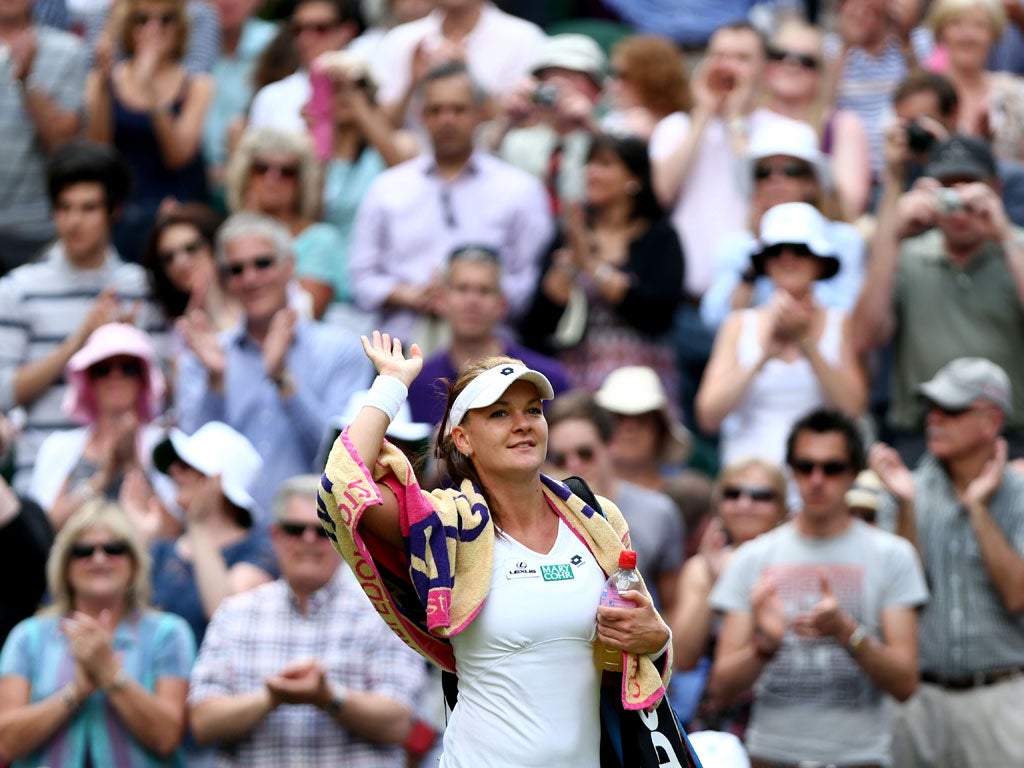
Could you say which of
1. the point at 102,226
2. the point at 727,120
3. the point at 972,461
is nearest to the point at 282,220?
the point at 102,226

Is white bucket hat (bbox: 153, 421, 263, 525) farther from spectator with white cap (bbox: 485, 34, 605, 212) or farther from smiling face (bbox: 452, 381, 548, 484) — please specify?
smiling face (bbox: 452, 381, 548, 484)

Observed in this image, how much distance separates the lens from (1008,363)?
33.0 feet

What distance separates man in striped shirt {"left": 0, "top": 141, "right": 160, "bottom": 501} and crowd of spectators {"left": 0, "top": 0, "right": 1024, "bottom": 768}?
0.07 feet

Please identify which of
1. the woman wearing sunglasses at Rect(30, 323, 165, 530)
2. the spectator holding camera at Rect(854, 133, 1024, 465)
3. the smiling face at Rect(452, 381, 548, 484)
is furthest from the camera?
the spectator holding camera at Rect(854, 133, 1024, 465)

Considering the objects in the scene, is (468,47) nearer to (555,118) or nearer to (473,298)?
(555,118)

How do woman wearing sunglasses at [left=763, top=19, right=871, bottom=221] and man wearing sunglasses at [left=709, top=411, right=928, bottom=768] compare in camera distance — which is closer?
man wearing sunglasses at [left=709, top=411, right=928, bottom=768]

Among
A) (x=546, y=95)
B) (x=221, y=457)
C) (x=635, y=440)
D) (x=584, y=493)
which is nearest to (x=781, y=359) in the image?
(x=635, y=440)

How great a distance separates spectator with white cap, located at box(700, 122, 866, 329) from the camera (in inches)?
412

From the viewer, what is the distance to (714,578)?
8922 mm

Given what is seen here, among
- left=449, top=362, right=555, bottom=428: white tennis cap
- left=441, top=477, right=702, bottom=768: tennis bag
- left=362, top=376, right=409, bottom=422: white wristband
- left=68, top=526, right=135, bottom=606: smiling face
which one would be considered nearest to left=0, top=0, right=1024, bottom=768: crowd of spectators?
left=68, top=526, right=135, bottom=606: smiling face

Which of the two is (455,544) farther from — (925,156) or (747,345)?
(925,156)

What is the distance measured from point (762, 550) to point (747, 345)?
1564 millimetres

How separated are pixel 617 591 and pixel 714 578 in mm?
3043

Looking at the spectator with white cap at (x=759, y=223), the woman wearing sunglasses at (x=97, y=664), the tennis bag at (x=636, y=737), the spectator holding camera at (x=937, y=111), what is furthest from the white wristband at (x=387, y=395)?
the spectator holding camera at (x=937, y=111)
